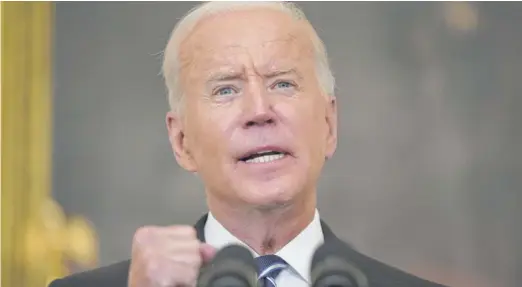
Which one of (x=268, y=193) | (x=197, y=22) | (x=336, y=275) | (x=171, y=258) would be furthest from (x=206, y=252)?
(x=197, y=22)

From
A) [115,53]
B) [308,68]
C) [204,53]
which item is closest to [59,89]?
[115,53]

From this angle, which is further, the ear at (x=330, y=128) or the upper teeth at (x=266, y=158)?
the ear at (x=330, y=128)

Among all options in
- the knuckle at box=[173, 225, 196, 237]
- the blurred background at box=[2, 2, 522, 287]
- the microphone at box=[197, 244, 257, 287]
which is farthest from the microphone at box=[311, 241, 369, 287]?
the blurred background at box=[2, 2, 522, 287]

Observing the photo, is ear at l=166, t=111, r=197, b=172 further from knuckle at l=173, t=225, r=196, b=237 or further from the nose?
knuckle at l=173, t=225, r=196, b=237

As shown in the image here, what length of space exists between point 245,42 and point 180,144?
23cm

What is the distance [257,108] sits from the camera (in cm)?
138

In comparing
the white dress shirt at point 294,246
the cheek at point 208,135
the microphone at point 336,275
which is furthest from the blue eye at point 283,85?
the microphone at point 336,275

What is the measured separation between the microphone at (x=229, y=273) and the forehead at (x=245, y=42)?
52 cm

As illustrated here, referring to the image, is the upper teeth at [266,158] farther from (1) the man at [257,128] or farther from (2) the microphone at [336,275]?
(2) the microphone at [336,275]

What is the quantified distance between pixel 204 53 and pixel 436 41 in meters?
0.66

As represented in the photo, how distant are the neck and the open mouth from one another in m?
0.09

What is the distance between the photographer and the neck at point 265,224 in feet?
4.65

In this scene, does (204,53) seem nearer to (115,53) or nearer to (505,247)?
(115,53)

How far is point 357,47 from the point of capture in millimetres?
1845
